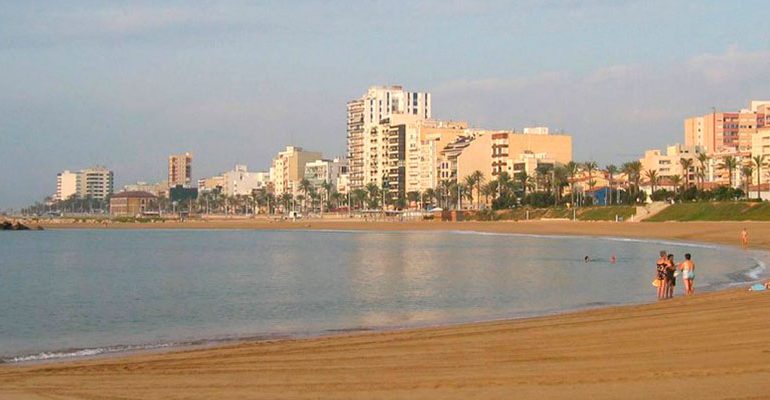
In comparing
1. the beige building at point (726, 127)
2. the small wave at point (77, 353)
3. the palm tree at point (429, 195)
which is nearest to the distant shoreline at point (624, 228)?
the palm tree at point (429, 195)

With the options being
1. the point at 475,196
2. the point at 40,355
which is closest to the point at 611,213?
the point at 475,196

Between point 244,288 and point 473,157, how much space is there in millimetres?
139838

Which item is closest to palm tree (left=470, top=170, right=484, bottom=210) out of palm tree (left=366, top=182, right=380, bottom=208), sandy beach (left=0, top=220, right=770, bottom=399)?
palm tree (left=366, top=182, right=380, bottom=208)

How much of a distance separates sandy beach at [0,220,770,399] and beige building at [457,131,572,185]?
486 ft

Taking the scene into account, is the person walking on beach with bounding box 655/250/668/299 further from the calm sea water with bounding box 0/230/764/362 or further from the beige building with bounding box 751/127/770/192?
the beige building with bounding box 751/127/770/192

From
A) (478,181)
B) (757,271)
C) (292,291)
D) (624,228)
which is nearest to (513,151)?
(478,181)

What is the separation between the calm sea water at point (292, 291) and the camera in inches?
947

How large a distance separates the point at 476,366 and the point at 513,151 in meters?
158

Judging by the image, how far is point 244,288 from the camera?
38938 millimetres

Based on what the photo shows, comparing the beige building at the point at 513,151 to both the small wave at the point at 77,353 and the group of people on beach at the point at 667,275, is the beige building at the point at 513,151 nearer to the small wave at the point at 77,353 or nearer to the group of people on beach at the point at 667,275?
the group of people on beach at the point at 667,275

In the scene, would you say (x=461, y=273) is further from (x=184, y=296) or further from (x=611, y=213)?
(x=611, y=213)

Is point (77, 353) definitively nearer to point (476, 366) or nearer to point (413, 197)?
point (476, 366)

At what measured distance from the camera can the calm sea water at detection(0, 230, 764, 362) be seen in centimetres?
2405

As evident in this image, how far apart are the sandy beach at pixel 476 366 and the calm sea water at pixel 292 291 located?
5139mm
